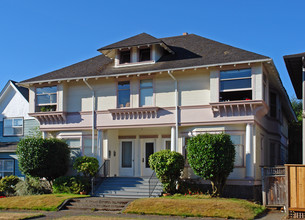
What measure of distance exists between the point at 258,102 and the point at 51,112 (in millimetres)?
11926

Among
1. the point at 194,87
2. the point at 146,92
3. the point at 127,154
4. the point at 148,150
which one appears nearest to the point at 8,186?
the point at 127,154

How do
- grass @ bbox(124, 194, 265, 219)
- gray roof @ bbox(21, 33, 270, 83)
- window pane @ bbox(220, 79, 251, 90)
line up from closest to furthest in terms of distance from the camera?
1. grass @ bbox(124, 194, 265, 219)
2. window pane @ bbox(220, 79, 251, 90)
3. gray roof @ bbox(21, 33, 270, 83)

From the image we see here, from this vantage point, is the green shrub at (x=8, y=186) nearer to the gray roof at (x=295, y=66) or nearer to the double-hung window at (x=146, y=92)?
the double-hung window at (x=146, y=92)

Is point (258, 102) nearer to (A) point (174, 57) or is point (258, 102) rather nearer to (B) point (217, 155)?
(B) point (217, 155)

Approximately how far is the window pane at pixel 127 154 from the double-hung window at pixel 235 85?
6809mm

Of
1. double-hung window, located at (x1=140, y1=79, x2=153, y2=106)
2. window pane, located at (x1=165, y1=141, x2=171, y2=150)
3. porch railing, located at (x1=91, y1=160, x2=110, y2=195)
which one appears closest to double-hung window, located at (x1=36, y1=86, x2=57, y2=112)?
porch railing, located at (x1=91, y1=160, x2=110, y2=195)

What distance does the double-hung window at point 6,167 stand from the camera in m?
29.6

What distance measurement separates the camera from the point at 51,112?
25.6 metres

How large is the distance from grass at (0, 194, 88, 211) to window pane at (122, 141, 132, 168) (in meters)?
5.35

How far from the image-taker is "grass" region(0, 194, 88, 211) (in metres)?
19.6

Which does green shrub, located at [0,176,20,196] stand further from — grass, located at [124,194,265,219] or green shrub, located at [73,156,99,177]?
grass, located at [124,194,265,219]

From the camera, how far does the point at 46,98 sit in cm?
2633

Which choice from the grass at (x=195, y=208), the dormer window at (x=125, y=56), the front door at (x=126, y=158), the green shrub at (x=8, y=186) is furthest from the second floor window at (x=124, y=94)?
the green shrub at (x=8, y=186)

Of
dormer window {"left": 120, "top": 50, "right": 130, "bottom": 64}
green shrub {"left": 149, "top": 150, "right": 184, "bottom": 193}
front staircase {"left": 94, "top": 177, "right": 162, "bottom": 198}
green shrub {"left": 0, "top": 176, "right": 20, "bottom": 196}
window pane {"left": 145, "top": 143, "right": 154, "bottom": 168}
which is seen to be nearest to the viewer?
green shrub {"left": 149, "top": 150, "right": 184, "bottom": 193}
